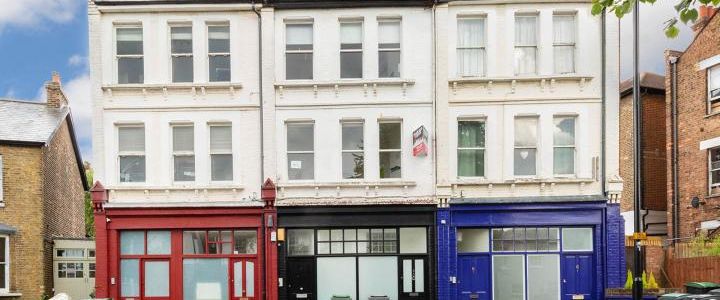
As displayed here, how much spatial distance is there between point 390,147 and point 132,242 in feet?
27.3

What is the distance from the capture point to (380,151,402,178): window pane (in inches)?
749

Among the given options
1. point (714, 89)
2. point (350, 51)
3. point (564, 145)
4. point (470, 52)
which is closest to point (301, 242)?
point (350, 51)

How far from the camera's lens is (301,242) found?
1905 cm

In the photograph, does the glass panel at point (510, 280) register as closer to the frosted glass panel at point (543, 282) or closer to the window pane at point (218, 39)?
the frosted glass panel at point (543, 282)

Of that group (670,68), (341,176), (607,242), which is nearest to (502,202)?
(607,242)

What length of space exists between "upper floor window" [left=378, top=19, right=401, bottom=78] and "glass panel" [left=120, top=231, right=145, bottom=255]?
345 inches

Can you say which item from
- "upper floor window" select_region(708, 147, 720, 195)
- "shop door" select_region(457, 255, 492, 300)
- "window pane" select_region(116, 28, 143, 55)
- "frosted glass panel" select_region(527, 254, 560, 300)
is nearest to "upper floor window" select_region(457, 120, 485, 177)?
"shop door" select_region(457, 255, 492, 300)

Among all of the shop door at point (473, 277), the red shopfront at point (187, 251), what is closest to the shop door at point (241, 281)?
the red shopfront at point (187, 251)

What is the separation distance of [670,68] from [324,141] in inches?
514

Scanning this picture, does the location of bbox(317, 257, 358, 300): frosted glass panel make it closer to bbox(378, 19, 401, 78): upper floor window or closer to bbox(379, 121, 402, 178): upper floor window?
bbox(379, 121, 402, 178): upper floor window

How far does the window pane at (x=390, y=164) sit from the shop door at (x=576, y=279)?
5.64 meters

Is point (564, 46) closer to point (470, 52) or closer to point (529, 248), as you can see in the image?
point (470, 52)

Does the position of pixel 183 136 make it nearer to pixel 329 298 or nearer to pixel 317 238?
pixel 317 238

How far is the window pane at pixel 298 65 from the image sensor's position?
1917cm
